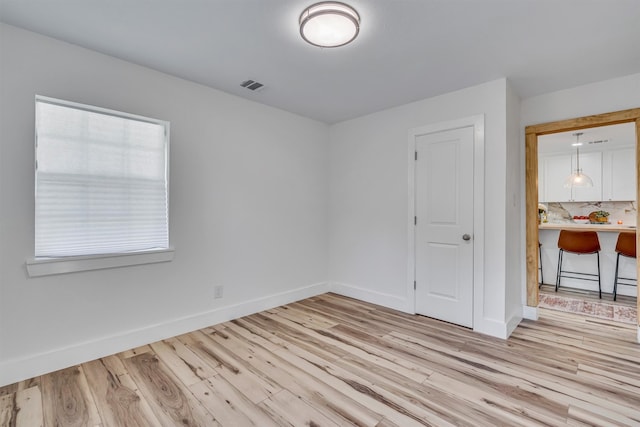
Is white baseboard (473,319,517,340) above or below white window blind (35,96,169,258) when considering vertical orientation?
below

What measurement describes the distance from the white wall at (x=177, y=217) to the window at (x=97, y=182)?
8 cm

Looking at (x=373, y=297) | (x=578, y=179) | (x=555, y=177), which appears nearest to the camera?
(x=373, y=297)

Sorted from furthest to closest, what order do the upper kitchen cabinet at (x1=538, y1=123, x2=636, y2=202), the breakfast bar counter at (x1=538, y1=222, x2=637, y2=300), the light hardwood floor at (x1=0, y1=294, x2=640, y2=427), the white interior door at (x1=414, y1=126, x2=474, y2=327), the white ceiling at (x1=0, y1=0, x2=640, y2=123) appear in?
1. the upper kitchen cabinet at (x1=538, y1=123, x2=636, y2=202)
2. the breakfast bar counter at (x1=538, y1=222, x2=637, y2=300)
3. the white interior door at (x1=414, y1=126, x2=474, y2=327)
4. the white ceiling at (x1=0, y1=0, x2=640, y2=123)
5. the light hardwood floor at (x1=0, y1=294, x2=640, y2=427)

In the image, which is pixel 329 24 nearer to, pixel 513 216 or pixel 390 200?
pixel 390 200

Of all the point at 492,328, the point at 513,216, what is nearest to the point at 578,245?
the point at 513,216

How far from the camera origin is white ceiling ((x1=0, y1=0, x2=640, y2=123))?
6.09 feet

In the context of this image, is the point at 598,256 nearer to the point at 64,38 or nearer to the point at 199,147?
the point at 199,147

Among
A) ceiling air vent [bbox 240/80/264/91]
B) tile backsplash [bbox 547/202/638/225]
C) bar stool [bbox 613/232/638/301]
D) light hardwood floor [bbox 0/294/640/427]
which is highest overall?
ceiling air vent [bbox 240/80/264/91]

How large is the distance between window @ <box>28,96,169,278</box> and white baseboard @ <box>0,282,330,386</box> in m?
0.72

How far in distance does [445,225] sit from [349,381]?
194 cm

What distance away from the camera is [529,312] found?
3287 mm

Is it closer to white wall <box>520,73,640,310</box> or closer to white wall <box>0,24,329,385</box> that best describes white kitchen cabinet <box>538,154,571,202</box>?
white wall <box>520,73,640,310</box>

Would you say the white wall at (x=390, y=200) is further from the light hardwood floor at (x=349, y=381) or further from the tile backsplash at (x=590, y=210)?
the tile backsplash at (x=590, y=210)

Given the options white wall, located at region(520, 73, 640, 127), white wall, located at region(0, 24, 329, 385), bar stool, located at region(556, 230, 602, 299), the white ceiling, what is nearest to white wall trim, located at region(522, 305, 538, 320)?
bar stool, located at region(556, 230, 602, 299)
